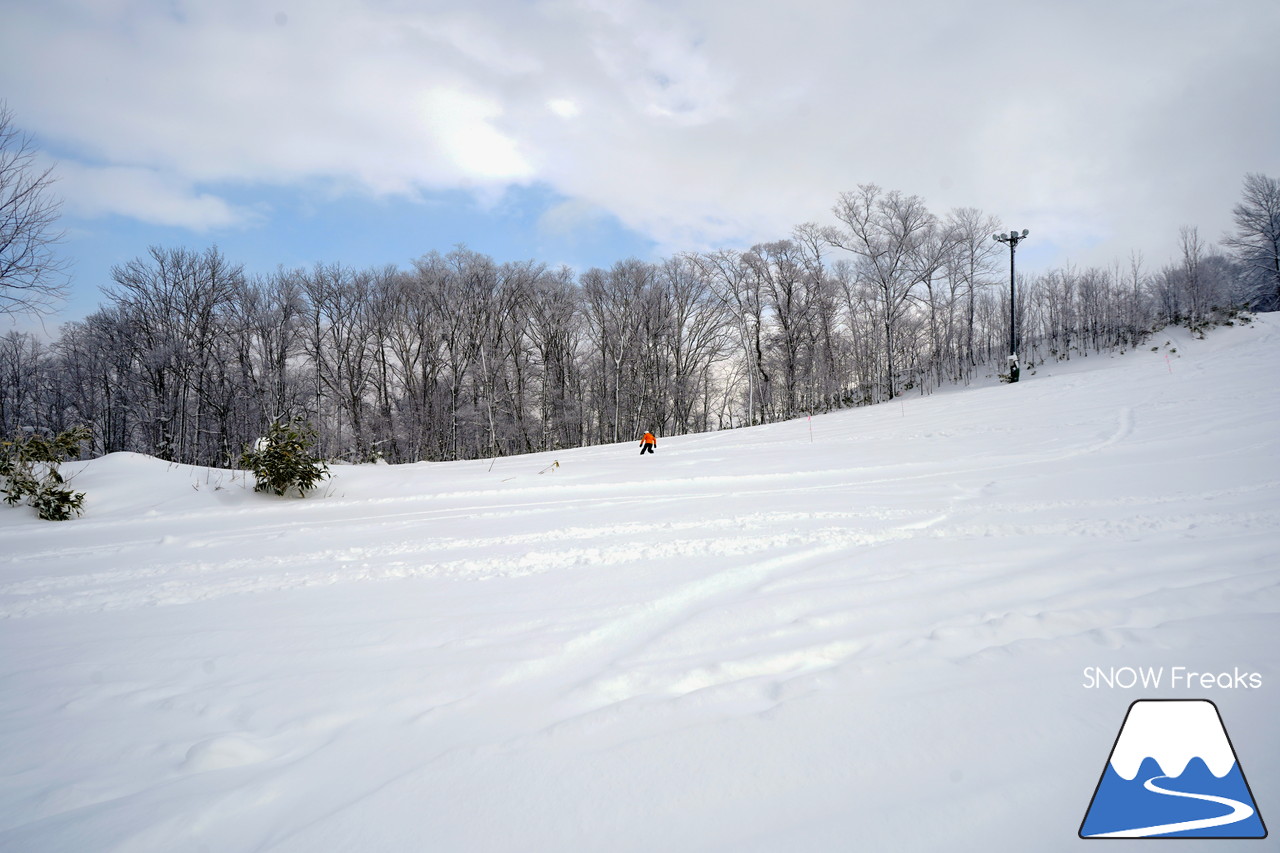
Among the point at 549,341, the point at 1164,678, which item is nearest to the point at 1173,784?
the point at 1164,678

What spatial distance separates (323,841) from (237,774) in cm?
68

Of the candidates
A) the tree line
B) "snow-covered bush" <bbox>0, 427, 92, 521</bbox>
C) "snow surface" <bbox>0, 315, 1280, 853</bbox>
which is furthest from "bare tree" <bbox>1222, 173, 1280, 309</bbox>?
"snow-covered bush" <bbox>0, 427, 92, 521</bbox>

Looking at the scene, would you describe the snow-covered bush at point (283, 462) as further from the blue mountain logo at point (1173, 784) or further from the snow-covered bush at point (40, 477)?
the blue mountain logo at point (1173, 784)

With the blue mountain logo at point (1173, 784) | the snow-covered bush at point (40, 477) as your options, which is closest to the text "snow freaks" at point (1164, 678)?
the blue mountain logo at point (1173, 784)

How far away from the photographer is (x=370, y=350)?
3397 centimetres

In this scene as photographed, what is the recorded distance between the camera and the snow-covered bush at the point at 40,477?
7629 millimetres

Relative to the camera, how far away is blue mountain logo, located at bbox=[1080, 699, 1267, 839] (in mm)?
1423

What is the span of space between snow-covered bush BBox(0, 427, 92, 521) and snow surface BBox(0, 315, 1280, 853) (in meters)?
1.70

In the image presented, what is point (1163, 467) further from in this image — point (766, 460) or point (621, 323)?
point (621, 323)

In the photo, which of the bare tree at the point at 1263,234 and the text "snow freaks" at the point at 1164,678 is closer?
the text "snow freaks" at the point at 1164,678

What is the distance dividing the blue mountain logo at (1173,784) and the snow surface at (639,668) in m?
0.07

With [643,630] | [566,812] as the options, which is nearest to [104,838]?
[566,812]

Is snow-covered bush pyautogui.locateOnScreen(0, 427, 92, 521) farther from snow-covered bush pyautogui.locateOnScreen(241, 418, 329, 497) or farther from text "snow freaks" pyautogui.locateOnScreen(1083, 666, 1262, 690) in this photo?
text "snow freaks" pyautogui.locateOnScreen(1083, 666, 1262, 690)

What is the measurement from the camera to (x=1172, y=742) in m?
1.66
